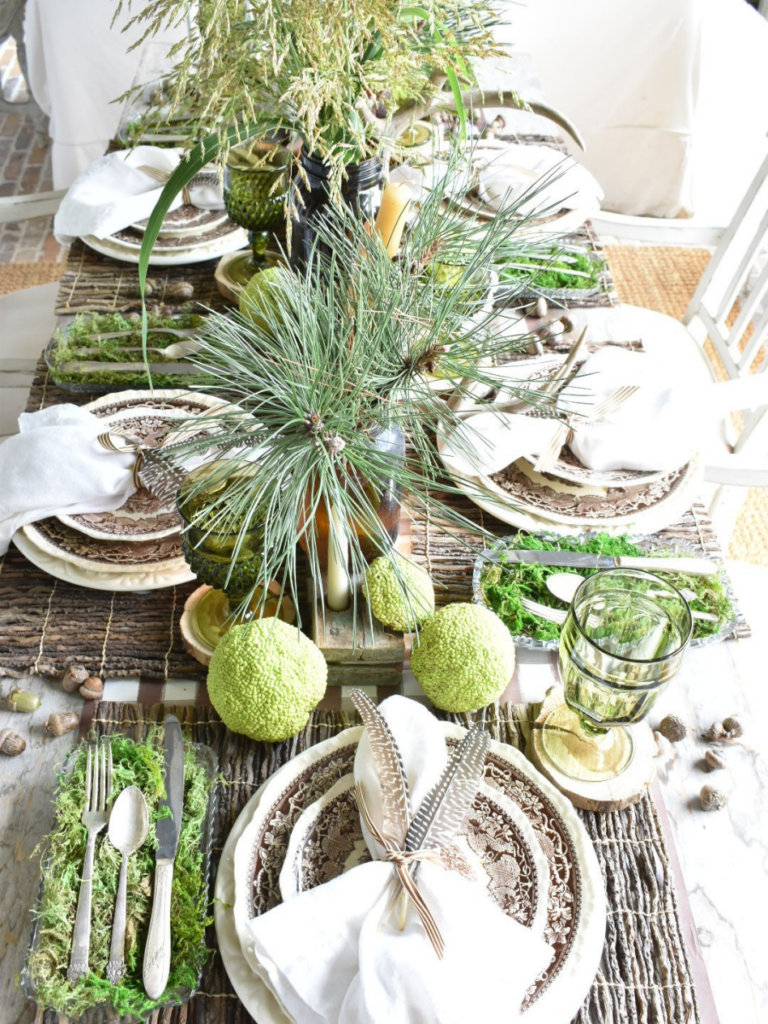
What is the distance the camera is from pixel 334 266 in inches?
28.8

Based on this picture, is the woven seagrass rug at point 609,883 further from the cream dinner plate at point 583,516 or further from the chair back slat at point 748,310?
the chair back slat at point 748,310

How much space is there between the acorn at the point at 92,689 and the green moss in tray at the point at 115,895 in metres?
0.09

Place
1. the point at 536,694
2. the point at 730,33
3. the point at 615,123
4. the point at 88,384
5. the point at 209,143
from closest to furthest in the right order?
the point at 536,694, the point at 209,143, the point at 88,384, the point at 730,33, the point at 615,123

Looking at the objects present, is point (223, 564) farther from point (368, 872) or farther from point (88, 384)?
point (88, 384)

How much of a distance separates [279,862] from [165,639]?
28cm

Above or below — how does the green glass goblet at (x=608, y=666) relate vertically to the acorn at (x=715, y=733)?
above

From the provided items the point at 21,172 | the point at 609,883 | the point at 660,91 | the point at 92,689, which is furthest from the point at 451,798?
the point at 21,172

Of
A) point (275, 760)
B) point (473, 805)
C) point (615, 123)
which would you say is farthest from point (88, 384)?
point (615, 123)

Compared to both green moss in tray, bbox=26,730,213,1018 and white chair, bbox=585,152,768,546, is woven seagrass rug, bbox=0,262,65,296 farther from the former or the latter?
green moss in tray, bbox=26,730,213,1018

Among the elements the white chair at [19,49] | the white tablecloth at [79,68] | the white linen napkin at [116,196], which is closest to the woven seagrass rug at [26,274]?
the white tablecloth at [79,68]

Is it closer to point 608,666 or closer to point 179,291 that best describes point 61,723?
point 608,666

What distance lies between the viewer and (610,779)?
776mm

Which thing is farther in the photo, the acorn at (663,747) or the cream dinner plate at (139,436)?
the cream dinner plate at (139,436)

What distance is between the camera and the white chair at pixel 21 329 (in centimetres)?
155
